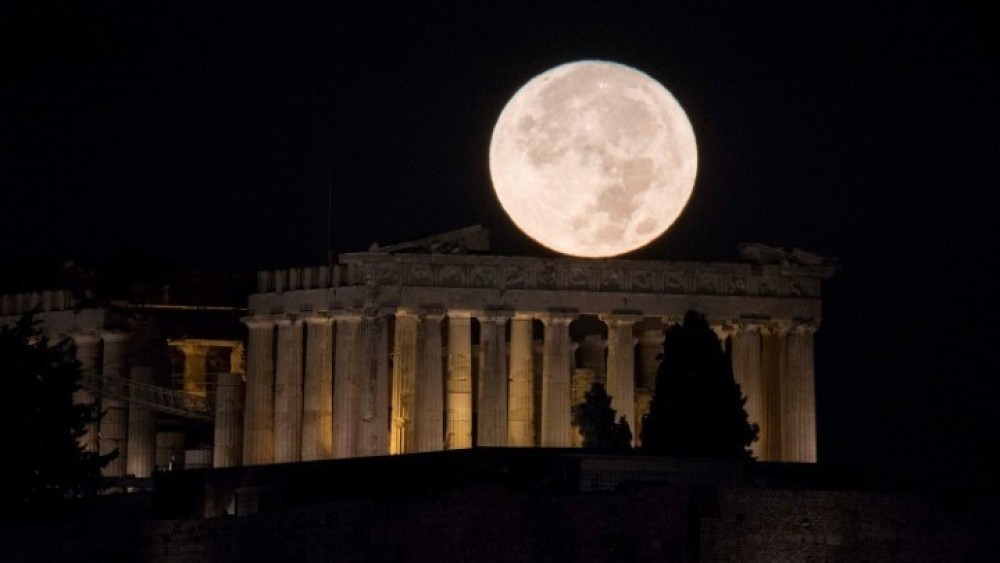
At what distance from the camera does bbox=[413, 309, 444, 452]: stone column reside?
112 meters

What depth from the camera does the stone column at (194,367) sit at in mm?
123625

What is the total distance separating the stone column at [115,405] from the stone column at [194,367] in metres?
4.71

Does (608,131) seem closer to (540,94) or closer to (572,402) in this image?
(540,94)

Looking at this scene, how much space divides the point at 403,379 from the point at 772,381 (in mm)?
12283

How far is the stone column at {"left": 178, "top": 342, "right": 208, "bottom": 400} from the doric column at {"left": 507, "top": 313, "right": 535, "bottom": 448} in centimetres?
1392

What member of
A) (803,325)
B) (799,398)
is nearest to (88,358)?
(799,398)

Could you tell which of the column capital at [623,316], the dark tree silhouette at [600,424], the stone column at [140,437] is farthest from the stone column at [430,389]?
the stone column at [140,437]

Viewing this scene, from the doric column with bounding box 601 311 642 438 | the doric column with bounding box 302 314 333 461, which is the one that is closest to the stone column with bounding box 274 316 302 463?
the doric column with bounding box 302 314 333 461

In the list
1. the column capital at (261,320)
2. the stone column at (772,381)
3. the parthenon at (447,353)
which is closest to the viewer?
the parthenon at (447,353)

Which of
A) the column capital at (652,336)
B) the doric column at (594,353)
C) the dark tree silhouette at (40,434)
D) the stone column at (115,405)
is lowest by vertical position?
the dark tree silhouette at (40,434)

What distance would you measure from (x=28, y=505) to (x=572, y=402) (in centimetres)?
3331

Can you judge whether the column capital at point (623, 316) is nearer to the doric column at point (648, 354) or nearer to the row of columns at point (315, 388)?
the doric column at point (648, 354)

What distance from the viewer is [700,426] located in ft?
318

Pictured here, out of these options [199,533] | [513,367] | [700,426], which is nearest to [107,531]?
[199,533]
